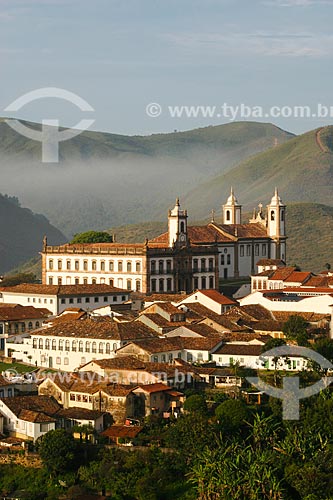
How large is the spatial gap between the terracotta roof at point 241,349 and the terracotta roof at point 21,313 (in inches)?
483

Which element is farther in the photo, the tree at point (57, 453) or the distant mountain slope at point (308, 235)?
the distant mountain slope at point (308, 235)

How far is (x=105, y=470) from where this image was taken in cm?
4256

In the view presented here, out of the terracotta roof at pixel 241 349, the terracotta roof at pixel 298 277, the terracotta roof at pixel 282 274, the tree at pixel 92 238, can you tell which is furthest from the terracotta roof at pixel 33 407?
the tree at pixel 92 238

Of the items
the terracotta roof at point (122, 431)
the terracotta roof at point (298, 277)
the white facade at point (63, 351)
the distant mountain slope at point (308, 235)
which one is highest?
the distant mountain slope at point (308, 235)

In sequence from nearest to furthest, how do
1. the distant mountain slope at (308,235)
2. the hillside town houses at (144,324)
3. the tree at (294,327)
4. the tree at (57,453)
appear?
1. the tree at (57,453)
2. the hillside town houses at (144,324)
3. the tree at (294,327)
4. the distant mountain slope at (308,235)

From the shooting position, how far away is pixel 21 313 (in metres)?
63.6

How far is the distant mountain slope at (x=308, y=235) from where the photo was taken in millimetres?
121312

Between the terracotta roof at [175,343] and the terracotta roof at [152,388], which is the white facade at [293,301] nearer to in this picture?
the terracotta roof at [175,343]

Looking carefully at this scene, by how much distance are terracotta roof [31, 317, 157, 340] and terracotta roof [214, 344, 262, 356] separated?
135 inches

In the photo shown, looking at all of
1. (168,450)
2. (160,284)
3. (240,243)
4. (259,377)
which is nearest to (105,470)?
(168,450)

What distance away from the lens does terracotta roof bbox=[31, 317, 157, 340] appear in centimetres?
5481

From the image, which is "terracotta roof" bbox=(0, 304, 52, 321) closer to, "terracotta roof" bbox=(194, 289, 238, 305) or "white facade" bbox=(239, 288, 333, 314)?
"terracotta roof" bbox=(194, 289, 238, 305)

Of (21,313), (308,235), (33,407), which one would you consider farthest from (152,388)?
(308,235)

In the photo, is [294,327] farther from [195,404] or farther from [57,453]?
[57,453]
